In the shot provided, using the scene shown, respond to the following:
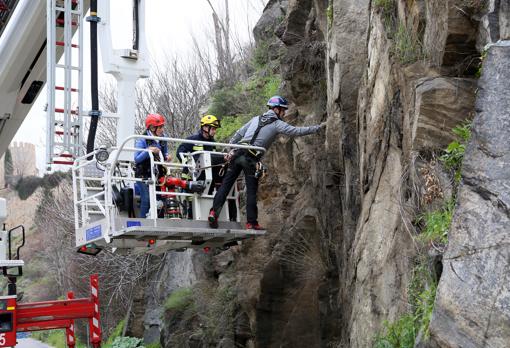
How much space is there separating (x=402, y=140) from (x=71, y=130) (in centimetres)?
509

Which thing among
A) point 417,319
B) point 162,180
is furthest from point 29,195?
point 417,319

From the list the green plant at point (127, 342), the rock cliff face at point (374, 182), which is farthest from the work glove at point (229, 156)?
the green plant at point (127, 342)

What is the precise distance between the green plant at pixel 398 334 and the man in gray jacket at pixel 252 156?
347cm

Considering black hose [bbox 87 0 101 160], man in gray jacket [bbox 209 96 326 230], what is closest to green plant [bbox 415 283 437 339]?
man in gray jacket [bbox 209 96 326 230]

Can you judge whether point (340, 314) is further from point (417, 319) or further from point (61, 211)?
point (61, 211)

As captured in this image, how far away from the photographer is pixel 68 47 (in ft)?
40.4

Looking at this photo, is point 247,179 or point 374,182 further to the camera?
point 247,179

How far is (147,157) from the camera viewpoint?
1159 centimetres

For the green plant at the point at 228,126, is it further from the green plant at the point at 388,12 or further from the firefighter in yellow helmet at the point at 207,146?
the green plant at the point at 388,12

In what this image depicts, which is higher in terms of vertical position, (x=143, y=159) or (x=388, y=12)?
(x=388, y=12)

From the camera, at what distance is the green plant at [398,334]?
837cm

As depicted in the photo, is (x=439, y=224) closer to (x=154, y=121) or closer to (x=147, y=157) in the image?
(x=147, y=157)

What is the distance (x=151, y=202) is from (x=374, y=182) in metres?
3.04

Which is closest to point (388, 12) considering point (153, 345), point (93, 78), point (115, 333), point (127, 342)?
point (93, 78)
